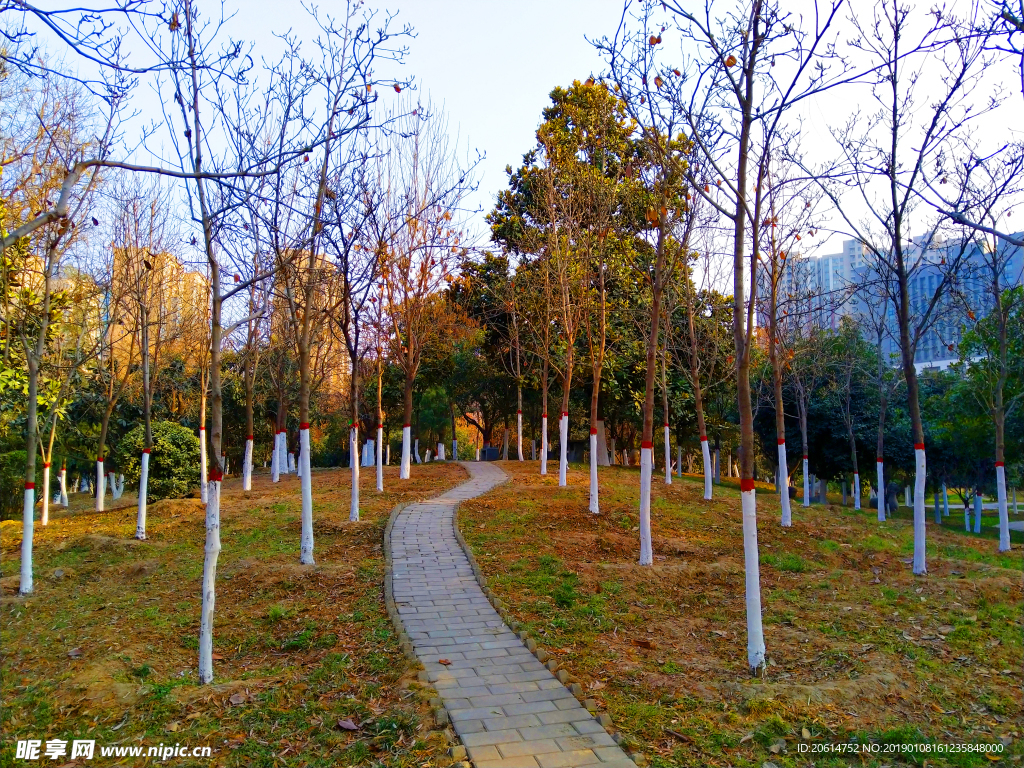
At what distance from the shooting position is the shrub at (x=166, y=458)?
1741cm

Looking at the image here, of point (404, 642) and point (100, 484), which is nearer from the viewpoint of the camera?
point (404, 642)

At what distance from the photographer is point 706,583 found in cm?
922

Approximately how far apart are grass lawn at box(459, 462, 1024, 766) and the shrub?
868cm

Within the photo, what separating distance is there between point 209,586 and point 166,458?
510 inches

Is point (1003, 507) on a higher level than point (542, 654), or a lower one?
higher

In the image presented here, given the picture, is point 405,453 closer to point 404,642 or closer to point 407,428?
point 407,428

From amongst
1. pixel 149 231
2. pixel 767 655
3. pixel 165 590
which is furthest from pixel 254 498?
pixel 767 655

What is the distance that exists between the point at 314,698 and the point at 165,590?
15.2 feet

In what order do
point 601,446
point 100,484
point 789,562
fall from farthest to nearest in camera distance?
1. point 601,446
2. point 100,484
3. point 789,562

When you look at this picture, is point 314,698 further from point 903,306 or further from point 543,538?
point 903,306

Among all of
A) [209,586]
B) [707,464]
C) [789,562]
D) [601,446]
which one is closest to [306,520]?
[209,586]

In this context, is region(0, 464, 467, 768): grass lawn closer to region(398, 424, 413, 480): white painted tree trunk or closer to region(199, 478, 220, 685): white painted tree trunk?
region(199, 478, 220, 685): white painted tree trunk

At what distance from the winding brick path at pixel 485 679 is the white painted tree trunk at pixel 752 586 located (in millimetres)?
1731

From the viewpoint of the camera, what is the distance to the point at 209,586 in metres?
6.15
